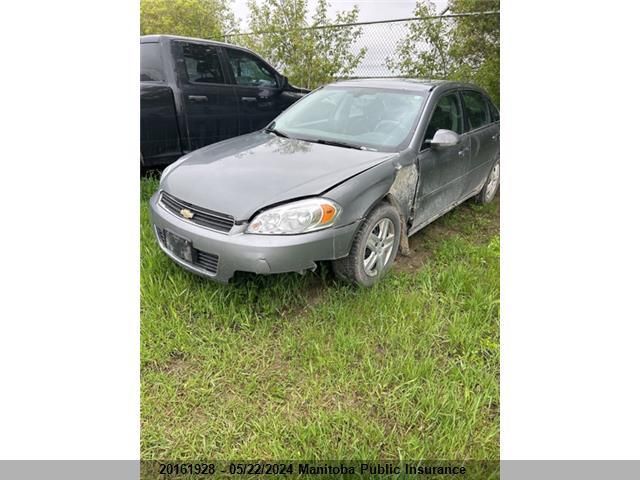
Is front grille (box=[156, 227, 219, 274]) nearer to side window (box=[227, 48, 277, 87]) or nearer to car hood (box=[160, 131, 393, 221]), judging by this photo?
car hood (box=[160, 131, 393, 221])

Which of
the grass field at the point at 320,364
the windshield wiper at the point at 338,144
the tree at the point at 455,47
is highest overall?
the tree at the point at 455,47

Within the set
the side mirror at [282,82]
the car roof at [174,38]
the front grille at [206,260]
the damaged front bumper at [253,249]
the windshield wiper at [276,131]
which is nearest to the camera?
the damaged front bumper at [253,249]

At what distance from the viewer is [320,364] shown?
1935 millimetres

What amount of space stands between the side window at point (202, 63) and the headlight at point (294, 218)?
2.25 m

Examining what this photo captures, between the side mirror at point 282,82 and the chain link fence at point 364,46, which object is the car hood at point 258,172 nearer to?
the chain link fence at point 364,46

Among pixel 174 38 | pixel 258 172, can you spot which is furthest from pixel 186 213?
pixel 174 38

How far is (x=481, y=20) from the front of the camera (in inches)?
85.2

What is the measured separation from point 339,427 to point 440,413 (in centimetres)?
44

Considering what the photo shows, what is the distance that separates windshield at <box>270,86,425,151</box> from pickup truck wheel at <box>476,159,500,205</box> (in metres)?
1.34

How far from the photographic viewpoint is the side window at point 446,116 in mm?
2768

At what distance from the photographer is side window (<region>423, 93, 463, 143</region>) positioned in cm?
277

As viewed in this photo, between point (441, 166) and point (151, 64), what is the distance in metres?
2.52

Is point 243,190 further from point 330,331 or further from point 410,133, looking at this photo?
point 410,133

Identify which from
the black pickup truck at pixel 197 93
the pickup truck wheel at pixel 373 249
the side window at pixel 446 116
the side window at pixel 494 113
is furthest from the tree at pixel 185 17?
the side window at pixel 494 113
